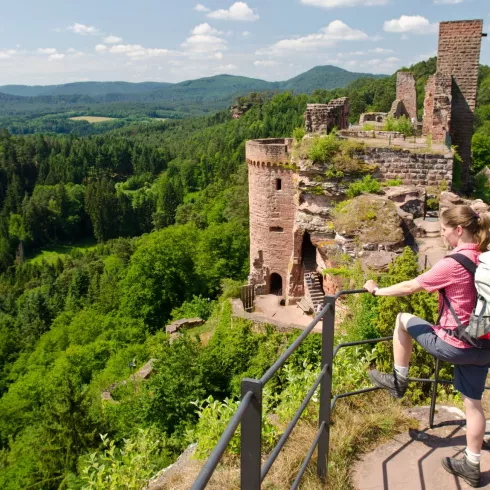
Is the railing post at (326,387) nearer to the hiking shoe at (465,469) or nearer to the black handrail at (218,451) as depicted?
the hiking shoe at (465,469)

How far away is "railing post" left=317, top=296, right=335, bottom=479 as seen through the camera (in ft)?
13.9

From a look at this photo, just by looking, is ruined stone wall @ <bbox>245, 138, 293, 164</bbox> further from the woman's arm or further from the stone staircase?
the woman's arm

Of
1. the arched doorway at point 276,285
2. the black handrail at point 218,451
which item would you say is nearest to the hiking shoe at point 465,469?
the black handrail at point 218,451

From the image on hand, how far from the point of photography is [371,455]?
4855 mm

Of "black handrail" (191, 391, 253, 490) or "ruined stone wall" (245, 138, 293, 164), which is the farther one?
"ruined stone wall" (245, 138, 293, 164)

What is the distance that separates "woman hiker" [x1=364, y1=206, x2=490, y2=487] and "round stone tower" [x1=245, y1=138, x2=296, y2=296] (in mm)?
16063

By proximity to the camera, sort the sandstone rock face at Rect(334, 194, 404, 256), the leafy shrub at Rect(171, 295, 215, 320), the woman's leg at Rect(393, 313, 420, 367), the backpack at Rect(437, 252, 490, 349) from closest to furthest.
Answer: the backpack at Rect(437, 252, 490, 349) → the woman's leg at Rect(393, 313, 420, 367) → the sandstone rock face at Rect(334, 194, 404, 256) → the leafy shrub at Rect(171, 295, 215, 320)

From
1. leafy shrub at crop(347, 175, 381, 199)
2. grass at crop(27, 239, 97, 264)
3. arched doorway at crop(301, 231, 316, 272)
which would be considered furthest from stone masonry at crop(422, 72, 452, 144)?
grass at crop(27, 239, 97, 264)

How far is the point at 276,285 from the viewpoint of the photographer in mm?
23047

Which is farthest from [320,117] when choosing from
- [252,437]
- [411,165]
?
[252,437]

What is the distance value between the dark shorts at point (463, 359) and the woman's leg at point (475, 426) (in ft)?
0.24

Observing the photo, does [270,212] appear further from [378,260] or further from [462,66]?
[378,260]

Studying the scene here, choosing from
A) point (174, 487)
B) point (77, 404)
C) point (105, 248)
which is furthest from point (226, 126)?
point (174, 487)

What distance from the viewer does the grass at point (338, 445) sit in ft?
14.8
